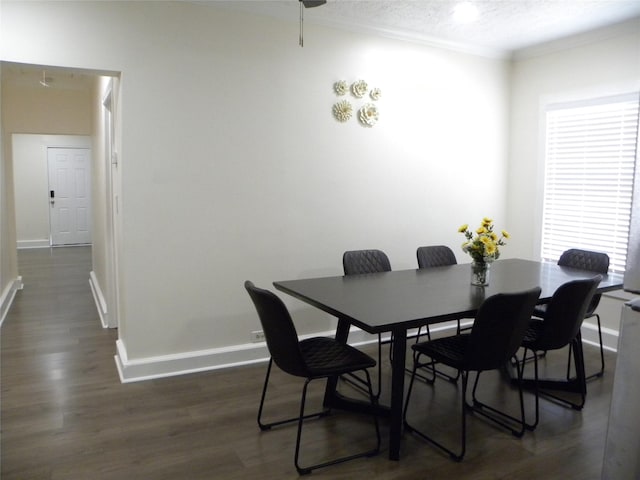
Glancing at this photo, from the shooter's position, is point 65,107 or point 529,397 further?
point 65,107

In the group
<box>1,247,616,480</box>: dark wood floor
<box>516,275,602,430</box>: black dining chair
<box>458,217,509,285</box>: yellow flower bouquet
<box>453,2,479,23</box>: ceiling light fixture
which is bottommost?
<box>1,247,616,480</box>: dark wood floor

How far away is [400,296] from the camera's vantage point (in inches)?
112

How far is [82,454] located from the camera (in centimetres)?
255

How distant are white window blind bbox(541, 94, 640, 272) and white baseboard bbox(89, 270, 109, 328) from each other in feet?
14.5

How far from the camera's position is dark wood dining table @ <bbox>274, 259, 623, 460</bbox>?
8.08 ft

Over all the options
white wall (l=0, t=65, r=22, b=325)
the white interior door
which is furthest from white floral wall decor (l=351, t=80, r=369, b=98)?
the white interior door

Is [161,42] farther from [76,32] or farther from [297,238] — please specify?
[297,238]

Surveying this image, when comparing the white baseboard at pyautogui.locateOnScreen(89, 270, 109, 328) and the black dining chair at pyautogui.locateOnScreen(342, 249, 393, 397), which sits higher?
the black dining chair at pyautogui.locateOnScreen(342, 249, 393, 397)

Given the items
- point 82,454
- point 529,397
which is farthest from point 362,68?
point 82,454

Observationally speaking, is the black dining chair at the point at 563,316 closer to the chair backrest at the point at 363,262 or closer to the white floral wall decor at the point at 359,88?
the chair backrest at the point at 363,262

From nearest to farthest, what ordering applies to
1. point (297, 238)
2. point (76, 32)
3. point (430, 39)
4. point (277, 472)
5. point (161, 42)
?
point (277, 472), point (76, 32), point (161, 42), point (297, 238), point (430, 39)

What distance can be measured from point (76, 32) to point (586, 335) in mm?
4788

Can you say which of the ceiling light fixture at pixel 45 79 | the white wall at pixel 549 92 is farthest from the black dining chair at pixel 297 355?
the ceiling light fixture at pixel 45 79

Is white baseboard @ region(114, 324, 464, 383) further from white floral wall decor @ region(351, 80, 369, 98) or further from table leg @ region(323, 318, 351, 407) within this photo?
white floral wall decor @ region(351, 80, 369, 98)
